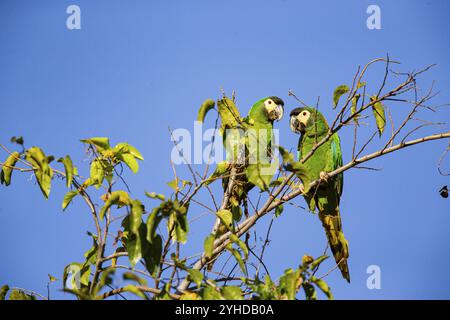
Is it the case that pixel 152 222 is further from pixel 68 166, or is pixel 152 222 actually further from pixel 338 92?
pixel 338 92

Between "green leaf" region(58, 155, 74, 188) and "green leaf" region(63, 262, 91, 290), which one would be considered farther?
"green leaf" region(63, 262, 91, 290)

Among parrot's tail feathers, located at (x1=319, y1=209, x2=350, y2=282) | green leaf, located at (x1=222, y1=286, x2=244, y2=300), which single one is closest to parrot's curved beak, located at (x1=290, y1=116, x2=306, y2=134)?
parrot's tail feathers, located at (x1=319, y1=209, x2=350, y2=282)

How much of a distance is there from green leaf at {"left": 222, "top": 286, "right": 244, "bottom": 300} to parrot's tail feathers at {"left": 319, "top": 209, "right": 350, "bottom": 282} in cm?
228

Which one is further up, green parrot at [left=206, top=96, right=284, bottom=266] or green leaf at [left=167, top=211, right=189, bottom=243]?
green parrot at [left=206, top=96, right=284, bottom=266]

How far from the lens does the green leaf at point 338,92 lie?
10.2 feet

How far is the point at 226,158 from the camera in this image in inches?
146

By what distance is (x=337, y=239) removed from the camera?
15.7 ft

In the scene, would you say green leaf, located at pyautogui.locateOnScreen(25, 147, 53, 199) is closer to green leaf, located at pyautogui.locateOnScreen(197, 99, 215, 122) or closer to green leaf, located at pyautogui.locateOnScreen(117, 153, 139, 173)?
green leaf, located at pyautogui.locateOnScreen(117, 153, 139, 173)

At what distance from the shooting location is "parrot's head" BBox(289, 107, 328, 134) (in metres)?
5.35

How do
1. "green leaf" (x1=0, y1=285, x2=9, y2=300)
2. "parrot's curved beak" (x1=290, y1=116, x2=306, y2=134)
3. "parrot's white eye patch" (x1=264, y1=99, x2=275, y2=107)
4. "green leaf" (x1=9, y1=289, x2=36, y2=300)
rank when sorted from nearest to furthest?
"green leaf" (x1=9, y1=289, x2=36, y2=300) < "green leaf" (x1=0, y1=285, x2=9, y2=300) < "parrot's curved beak" (x1=290, y1=116, x2=306, y2=134) < "parrot's white eye patch" (x1=264, y1=99, x2=275, y2=107)

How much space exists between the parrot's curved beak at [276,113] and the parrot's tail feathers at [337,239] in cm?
137
